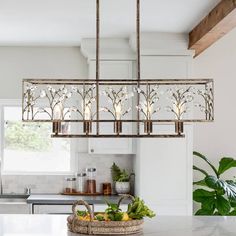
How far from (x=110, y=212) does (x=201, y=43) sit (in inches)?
98.4

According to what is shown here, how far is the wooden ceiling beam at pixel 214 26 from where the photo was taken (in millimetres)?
4086

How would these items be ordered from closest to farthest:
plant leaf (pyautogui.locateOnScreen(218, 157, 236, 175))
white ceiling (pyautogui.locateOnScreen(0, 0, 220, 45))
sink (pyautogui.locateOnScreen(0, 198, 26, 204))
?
white ceiling (pyautogui.locateOnScreen(0, 0, 220, 45)), plant leaf (pyautogui.locateOnScreen(218, 157, 236, 175)), sink (pyautogui.locateOnScreen(0, 198, 26, 204))

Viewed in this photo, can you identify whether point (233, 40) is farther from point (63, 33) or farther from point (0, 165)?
point (0, 165)

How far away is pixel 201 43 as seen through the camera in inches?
207

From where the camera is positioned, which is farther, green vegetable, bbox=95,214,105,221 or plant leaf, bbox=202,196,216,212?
plant leaf, bbox=202,196,216,212

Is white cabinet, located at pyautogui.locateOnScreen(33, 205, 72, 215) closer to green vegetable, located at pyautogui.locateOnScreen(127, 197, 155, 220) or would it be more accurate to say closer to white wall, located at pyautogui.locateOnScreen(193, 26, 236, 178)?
white wall, located at pyautogui.locateOnScreen(193, 26, 236, 178)

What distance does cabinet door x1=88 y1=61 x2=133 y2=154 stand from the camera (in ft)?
19.3

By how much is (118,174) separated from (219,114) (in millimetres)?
1373

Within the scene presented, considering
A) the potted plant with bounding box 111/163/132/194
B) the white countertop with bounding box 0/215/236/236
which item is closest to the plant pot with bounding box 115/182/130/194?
the potted plant with bounding box 111/163/132/194

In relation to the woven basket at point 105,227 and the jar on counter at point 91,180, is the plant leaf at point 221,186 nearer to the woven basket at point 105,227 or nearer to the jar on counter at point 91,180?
the jar on counter at point 91,180

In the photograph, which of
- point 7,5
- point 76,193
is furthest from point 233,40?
point 7,5

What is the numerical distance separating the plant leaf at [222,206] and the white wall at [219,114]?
2.50 feet

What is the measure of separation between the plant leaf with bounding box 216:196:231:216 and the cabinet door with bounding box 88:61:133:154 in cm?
111

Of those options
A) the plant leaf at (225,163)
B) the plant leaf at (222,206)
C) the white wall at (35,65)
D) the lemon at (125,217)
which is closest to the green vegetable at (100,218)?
the lemon at (125,217)
